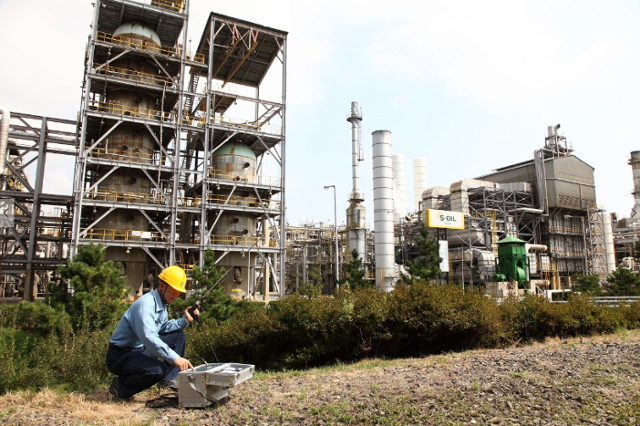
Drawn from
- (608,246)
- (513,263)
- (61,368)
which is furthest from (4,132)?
(608,246)

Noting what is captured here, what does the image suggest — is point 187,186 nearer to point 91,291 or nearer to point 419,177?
point 91,291

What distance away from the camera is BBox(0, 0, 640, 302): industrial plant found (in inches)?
1195

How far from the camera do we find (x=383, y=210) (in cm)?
4012

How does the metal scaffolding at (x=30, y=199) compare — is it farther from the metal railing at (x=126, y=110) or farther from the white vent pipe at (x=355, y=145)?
the white vent pipe at (x=355, y=145)

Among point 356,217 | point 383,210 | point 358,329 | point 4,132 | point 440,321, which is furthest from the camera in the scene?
point 356,217

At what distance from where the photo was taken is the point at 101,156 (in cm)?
3178

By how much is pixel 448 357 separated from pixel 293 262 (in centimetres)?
4852

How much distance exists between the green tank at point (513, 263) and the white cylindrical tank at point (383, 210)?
8.82 m

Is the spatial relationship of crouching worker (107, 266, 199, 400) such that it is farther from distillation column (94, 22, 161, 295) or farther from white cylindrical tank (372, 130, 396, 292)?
white cylindrical tank (372, 130, 396, 292)

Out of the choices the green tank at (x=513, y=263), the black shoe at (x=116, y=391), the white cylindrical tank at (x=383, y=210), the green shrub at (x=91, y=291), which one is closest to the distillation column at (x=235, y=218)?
the white cylindrical tank at (x=383, y=210)

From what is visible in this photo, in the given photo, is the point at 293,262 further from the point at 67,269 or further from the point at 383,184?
the point at 67,269

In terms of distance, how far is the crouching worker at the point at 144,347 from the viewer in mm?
5574

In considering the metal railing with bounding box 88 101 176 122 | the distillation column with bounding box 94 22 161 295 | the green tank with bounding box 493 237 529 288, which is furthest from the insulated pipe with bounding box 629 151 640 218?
the distillation column with bounding box 94 22 161 295

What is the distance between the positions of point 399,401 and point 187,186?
32839mm
